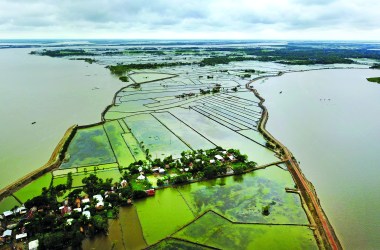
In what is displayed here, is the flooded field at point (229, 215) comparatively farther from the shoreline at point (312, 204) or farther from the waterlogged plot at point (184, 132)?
the waterlogged plot at point (184, 132)

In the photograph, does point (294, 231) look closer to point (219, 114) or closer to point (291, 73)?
point (219, 114)

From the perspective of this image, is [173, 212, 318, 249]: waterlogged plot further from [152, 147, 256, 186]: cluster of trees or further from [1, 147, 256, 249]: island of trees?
[152, 147, 256, 186]: cluster of trees

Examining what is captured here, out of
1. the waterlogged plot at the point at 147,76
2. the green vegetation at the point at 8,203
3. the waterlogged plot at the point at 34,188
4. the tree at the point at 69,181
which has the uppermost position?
the waterlogged plot at the point at 147,76

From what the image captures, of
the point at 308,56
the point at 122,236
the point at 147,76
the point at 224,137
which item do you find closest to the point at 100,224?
the point at 122,236

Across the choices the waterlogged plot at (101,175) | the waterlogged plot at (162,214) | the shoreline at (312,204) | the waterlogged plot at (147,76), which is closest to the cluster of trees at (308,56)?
the waterlogged plot at (147,76)

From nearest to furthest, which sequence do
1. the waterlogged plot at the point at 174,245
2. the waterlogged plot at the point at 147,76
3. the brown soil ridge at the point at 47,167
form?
the waterlogged plot at the point at 174,245
the brown soil ridge at the point at 47,167
the waterlogged plot at the point at 147,76

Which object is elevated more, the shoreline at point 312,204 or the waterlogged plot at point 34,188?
the waterlogged plot at point 34,188

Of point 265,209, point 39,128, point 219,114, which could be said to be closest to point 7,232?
point 265,209
